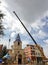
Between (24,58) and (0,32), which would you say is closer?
(0,32)

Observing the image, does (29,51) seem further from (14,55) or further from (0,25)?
(0,25)

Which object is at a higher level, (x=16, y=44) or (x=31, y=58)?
(x=16, y=44)

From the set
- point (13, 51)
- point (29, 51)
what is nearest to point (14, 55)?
point (13, 51)

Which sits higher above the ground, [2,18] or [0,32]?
[2,18]

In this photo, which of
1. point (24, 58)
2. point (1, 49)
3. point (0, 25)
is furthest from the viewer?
point (24, 58)

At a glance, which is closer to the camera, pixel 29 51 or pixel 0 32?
pixel 0 32

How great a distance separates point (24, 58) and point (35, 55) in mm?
6227

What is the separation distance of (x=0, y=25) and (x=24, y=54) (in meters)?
58.4

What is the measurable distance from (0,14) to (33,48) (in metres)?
60.5

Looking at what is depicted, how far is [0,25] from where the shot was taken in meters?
25.8

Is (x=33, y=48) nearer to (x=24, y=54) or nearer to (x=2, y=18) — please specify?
(x=24, y=54)

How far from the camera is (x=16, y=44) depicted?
277ft

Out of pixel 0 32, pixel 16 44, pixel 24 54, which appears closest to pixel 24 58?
pixel 24 54

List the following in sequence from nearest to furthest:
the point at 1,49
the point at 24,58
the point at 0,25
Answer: the point at 0,25 < the point at 1,49 < the point at 24,58
